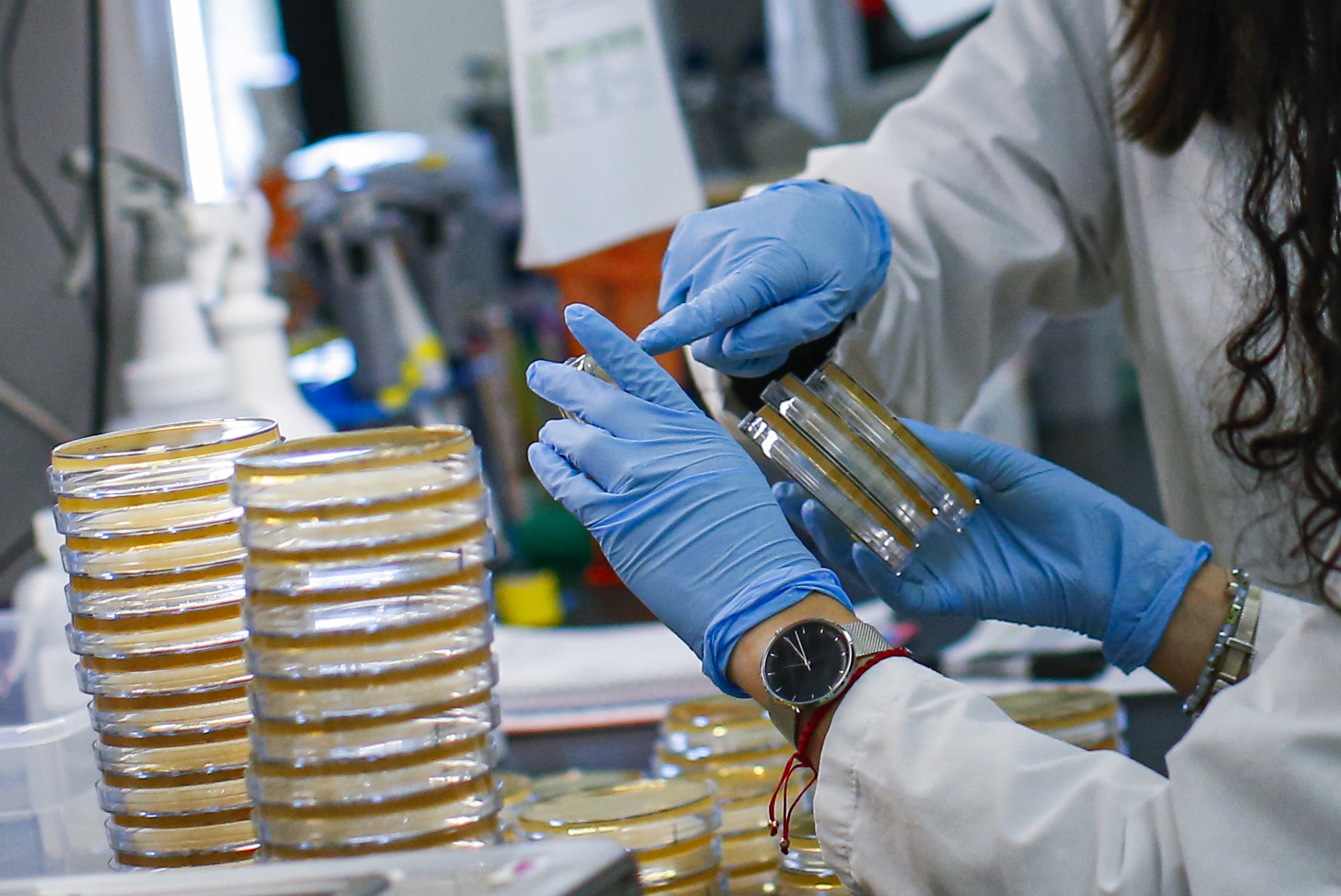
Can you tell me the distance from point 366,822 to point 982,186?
0.95 m

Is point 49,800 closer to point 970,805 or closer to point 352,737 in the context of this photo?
point 352,737

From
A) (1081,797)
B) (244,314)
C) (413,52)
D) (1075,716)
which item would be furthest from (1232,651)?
(413,52)

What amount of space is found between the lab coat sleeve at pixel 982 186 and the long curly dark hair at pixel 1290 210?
24cm

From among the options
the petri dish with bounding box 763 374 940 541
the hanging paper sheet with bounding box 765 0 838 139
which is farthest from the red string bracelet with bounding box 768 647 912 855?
the hanging paper sheet with bounding box 765 0 838 139

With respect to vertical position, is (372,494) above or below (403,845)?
above

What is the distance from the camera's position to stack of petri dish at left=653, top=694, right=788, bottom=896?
2.86 ft

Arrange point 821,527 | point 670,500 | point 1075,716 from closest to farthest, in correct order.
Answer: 1. point 670,500
2. point 1075,716
3. point 821,527

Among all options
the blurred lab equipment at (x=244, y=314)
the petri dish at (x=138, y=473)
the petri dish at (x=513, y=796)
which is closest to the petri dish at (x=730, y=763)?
the petri dish at (x=513, y=796)

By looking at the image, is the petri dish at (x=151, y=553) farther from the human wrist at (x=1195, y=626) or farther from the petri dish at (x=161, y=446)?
the human wrist at (x=1195, y=626)

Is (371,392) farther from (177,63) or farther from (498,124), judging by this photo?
(498,124)

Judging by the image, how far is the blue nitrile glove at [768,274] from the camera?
990 mm

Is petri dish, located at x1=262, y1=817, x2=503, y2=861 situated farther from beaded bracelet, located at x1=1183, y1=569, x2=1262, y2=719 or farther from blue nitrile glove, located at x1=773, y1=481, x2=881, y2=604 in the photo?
beaded bracelet, located at x1=1183, y1=569, x2=1262, y2=719

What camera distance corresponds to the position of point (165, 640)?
0.71 meters

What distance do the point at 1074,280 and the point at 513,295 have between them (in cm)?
226
